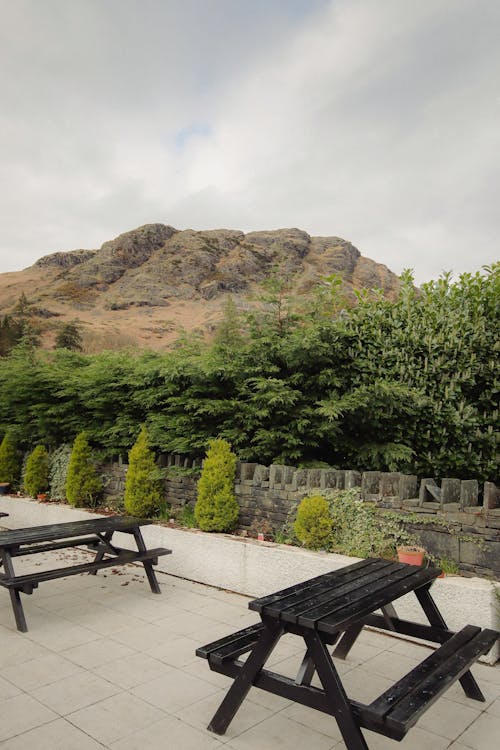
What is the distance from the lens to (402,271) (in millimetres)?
5891

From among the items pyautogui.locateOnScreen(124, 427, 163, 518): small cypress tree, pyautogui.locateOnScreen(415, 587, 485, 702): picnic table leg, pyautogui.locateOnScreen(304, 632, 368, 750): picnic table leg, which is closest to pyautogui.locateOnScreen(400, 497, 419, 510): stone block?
pyautogui.locateOnScreen(415, 587, 485, 702): picnic table leg

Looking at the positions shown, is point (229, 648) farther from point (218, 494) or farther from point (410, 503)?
point (218, 494)

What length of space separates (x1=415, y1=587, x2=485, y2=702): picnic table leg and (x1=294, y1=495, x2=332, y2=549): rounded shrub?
1594mm

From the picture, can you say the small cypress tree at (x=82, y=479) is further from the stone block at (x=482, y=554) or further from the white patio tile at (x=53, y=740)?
the stone block at (x=482, y=554)

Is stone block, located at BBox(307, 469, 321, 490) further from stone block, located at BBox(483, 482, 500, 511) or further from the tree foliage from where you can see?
stone block, located at BBox(483, 482, 500, 511)

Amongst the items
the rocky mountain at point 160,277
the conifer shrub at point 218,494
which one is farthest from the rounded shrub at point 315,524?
the rocky mountain at point 160,277

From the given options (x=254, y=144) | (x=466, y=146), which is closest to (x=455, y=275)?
(x=466, y=146)

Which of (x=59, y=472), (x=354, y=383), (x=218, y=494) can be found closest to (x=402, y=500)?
(x=354, y=383)

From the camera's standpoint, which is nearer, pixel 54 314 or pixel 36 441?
pixel 36 441

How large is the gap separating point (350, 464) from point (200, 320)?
55.9m

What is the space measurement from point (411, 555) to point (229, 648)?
6.71ft

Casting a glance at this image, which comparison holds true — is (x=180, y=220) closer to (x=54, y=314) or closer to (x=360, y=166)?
(x=54, y=314)

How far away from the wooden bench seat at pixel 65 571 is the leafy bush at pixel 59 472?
380cm

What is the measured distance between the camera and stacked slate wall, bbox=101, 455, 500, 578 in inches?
153
